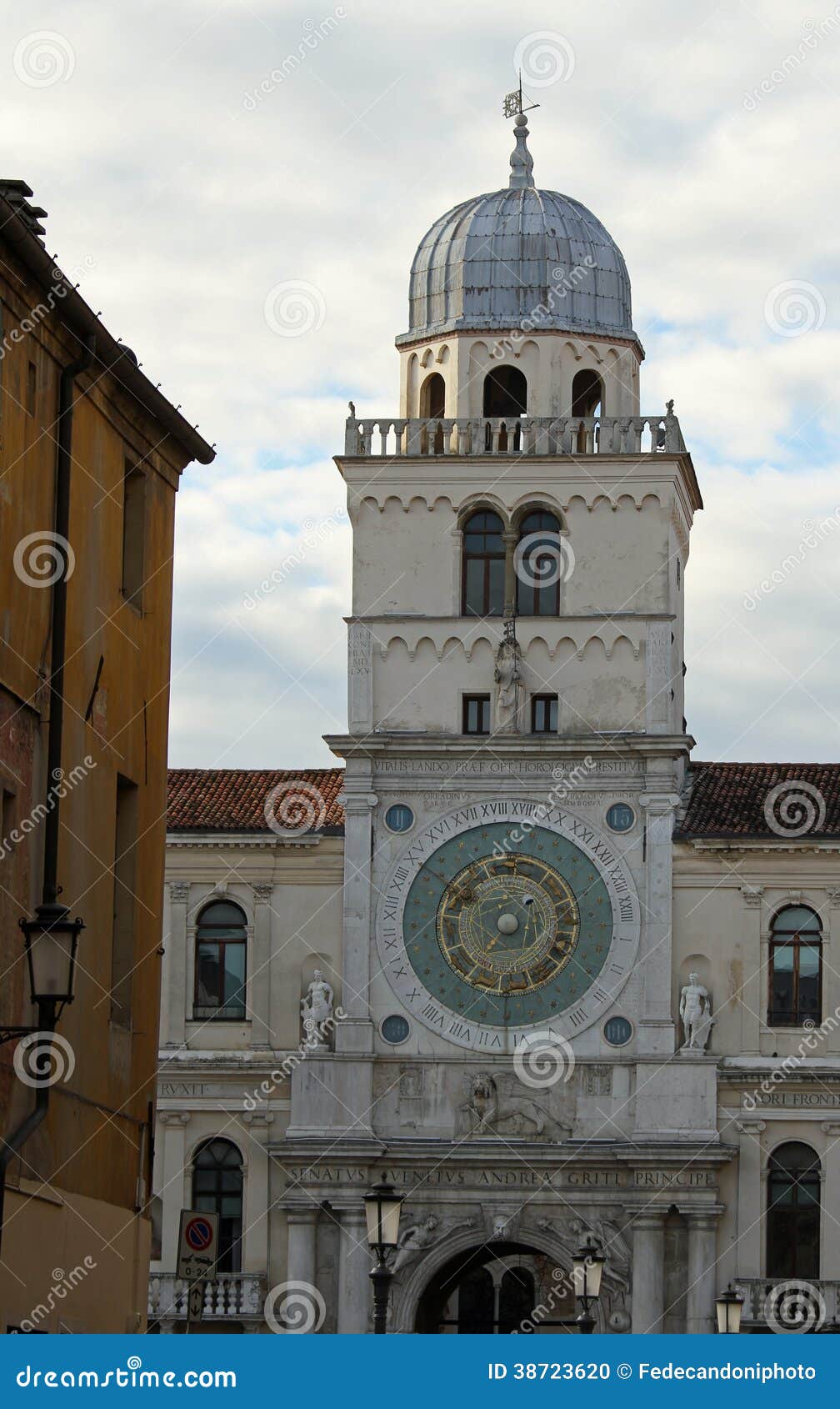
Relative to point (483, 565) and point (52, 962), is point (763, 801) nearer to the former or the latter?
point (483, 565)

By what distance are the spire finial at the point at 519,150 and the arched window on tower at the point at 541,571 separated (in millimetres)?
7662

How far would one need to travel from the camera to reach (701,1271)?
157 ft

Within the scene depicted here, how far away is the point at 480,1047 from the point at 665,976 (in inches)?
129

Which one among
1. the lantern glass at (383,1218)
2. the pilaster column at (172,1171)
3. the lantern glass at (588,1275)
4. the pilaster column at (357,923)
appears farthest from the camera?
the pilaster column at (357,923)

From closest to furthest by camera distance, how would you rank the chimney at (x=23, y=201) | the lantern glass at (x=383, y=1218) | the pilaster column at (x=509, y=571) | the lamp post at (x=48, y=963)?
the lamp post at (x=48, y=963)
the chimney at (x=23, y=201)
the lantern glass at (x=383, y=1218)
the pilaster column at (x=509, y=571)

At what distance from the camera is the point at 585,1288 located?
36781mm

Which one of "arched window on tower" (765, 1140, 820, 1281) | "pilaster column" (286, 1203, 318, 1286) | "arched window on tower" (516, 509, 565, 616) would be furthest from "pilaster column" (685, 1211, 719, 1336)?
"arched window on tower" (516, 509, 565, 616)

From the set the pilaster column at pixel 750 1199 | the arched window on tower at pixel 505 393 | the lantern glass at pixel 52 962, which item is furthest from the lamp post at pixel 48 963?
the arched window on tower at pixel 505 393

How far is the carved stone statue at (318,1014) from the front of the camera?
49906 mm

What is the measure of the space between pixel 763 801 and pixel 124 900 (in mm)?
28050

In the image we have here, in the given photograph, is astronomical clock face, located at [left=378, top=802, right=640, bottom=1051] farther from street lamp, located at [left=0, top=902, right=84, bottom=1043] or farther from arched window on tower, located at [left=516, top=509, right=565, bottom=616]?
street lamp, located at [left=0, top=902, right=84, bottom=1043]

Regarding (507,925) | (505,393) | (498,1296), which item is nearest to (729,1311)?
(507,925)

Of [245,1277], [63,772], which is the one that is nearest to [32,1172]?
[63,772]

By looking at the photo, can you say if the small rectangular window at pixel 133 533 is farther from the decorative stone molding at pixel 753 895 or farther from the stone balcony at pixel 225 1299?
the decorative stone molding at pixel 753 895
